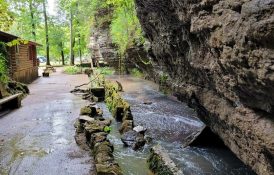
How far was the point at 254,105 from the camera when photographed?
4637mm

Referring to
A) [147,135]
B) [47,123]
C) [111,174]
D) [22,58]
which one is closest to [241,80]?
[111,174]

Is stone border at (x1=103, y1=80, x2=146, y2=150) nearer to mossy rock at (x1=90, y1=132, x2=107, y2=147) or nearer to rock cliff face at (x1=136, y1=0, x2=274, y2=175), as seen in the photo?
mossy rock at (x1=90, y1=132, x2=107, y2=147)

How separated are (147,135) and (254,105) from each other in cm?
630

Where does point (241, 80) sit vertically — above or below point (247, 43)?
below

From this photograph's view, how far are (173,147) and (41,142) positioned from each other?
3853mm

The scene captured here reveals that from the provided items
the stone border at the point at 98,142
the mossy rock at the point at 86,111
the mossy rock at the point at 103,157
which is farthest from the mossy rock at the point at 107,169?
the mossy rock at the point at 86,111

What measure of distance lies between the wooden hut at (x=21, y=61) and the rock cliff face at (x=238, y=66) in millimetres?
13414

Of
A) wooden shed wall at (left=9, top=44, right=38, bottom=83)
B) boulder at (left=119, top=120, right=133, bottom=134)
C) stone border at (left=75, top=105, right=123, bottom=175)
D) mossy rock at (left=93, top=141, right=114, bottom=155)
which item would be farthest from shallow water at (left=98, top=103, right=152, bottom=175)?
Result: wooden shed wall at (left=9, top=44, right=38, bottom=83)

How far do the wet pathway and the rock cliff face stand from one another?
3.37 meters

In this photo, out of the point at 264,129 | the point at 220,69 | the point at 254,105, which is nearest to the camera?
the point at 264,129

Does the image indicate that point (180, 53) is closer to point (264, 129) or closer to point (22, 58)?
point (264, 129)

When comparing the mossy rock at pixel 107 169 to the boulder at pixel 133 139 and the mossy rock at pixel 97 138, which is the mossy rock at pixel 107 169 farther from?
the boulder at pixel 133 139

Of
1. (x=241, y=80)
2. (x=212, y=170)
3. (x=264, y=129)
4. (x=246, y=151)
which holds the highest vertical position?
(x=241, y=80)

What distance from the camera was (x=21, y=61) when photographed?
80.2 feet
